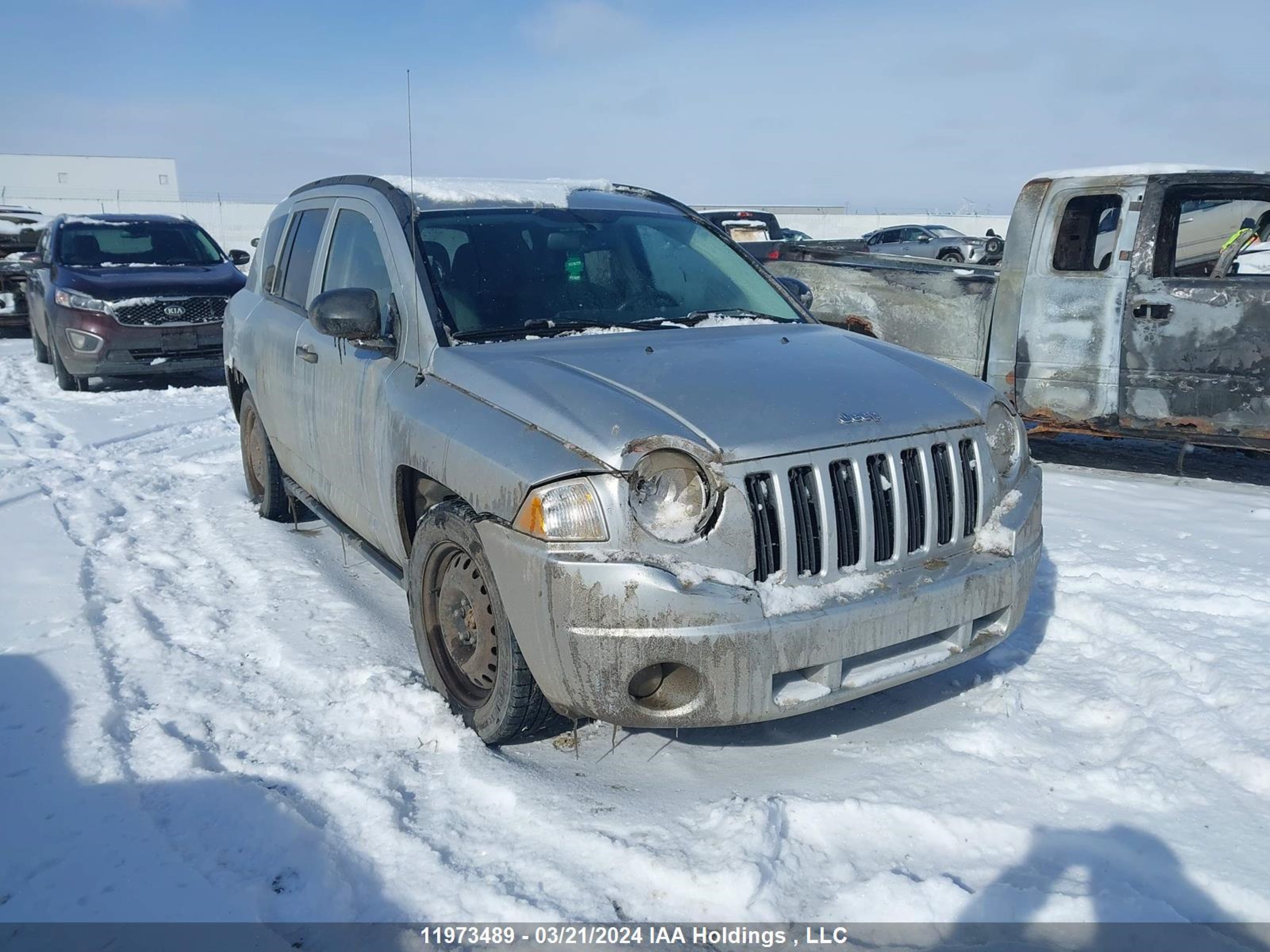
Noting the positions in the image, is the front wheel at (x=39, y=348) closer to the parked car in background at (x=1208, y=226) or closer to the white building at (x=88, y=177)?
the parked car in background at (x=1208, y=226)

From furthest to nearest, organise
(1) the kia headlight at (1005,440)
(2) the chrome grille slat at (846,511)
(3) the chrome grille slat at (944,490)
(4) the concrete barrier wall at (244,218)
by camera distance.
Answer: (4) the concrete barrier wall at (244,218), (1) the kia headlight at (1005,440), (3) the chrome grille slat at (944,490), (2) the chrome grille slat at (846,511)

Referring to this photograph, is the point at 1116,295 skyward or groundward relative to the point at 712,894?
skyward

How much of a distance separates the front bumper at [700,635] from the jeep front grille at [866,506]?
111mm

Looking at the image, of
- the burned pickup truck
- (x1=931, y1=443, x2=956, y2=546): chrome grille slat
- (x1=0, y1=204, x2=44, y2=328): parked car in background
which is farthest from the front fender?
(x1=0, y1=204, x2=44, y2=328): parked car in background

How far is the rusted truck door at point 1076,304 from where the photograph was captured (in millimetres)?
6664

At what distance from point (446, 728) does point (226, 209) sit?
37.7 meters

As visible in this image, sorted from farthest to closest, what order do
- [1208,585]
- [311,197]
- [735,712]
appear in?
[311,197] → [1208,585] → [735,712]

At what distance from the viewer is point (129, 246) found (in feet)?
38.1

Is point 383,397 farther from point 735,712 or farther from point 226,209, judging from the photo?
point 226,209

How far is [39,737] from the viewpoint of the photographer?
11.1 feet

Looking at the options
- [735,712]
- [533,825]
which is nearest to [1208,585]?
[735,712]

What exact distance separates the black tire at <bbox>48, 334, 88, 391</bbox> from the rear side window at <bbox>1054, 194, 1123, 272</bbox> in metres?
9.47

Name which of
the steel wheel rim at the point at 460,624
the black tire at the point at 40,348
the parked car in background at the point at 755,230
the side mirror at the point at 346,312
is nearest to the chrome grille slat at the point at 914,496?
the steel wheel rim at the point at 460,624

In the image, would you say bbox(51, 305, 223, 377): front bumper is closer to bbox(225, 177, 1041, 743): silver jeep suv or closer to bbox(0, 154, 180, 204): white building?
bbox(225, 177, 1041, 743): silver jeep suv
